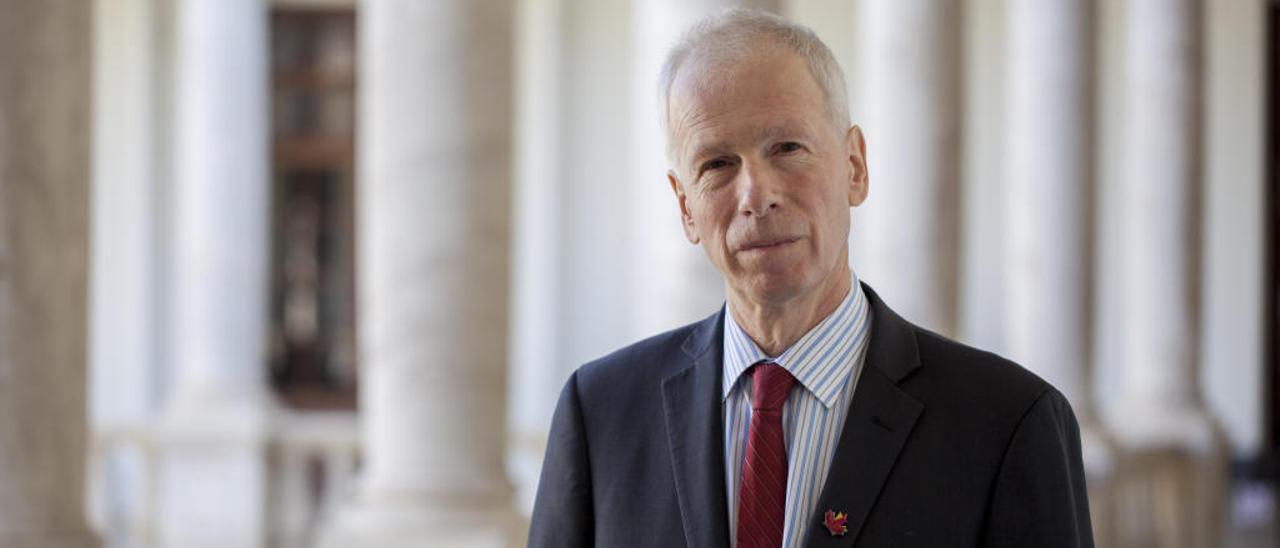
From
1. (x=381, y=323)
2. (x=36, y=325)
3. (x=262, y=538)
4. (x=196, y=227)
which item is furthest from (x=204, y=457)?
(x=36, y=325)

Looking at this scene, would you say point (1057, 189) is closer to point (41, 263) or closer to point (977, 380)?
point (41, 263)

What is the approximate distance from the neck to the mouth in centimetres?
8

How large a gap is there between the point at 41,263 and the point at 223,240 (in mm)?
9805

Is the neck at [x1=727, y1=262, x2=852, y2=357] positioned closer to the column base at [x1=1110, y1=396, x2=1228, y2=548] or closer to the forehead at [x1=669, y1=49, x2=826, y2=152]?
the forehead at [x1=669, y1=49, x2=826, y2=152]

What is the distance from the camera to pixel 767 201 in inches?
89.5

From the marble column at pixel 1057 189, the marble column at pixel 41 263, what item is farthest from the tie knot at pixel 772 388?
the marble column at pixel 1057 189

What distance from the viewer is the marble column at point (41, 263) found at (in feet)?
19.8

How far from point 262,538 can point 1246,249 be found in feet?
41.3

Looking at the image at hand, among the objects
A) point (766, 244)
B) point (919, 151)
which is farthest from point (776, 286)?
point (919, 151)

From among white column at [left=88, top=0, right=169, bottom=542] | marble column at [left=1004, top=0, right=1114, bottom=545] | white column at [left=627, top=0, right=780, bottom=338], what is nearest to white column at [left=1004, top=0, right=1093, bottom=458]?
marble column at [left=1004, top=0, right=1114, bottom=545]

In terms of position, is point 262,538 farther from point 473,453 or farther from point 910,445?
point 910,445

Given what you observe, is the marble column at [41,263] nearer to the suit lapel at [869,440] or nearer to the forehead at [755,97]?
the forehead at [755,97]

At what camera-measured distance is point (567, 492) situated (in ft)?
8.13

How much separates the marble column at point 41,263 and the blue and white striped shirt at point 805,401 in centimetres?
428
